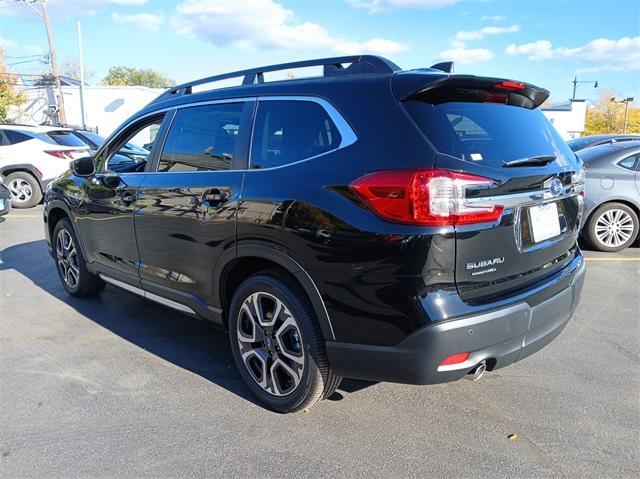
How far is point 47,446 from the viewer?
2.68 meters

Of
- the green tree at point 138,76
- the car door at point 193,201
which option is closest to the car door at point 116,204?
the car door at point 193,201

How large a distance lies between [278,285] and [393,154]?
0.97 m

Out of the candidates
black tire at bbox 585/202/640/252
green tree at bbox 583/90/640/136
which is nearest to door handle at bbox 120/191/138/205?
black tire at bbox 585/202/640/252

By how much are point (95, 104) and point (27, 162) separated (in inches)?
933

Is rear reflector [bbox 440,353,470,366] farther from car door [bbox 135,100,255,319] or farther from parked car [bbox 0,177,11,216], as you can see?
parked car [bbox 0,177,11,216]

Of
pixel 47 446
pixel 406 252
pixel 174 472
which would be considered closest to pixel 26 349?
pixel 47 446

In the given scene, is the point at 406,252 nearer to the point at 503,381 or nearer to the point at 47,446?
the point at 503,381

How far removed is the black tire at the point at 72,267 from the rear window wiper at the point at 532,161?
3.75 m

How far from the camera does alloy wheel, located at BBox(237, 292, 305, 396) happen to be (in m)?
2.83

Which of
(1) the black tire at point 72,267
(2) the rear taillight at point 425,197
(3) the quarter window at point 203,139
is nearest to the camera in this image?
(2) the rear taillight at point 425,197

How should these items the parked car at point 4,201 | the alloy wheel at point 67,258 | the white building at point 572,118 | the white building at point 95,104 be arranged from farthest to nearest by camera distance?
the white building at point 572,118, the white building at point 95,104, the parked car at point 4,201, the alloy wheel at point 67,258

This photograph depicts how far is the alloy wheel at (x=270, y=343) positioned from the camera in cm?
283

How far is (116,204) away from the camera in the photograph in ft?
13.2

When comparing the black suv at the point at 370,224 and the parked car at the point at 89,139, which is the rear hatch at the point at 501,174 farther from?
the parked car at the point at 89,139
